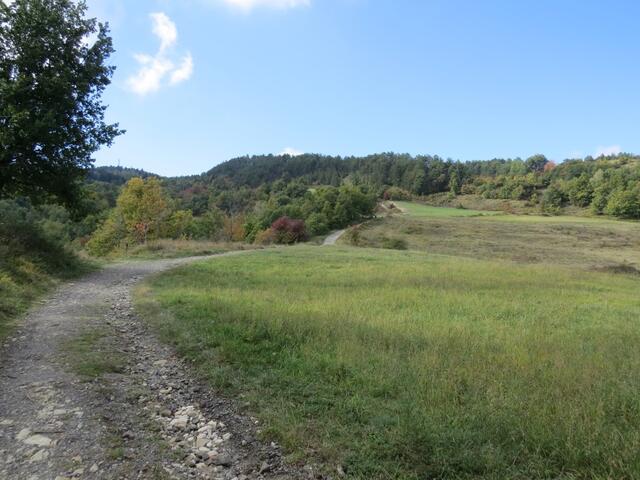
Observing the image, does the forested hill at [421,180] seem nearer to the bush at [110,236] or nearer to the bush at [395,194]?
the bush at [395,194]

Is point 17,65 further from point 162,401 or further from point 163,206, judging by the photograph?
point 163,206


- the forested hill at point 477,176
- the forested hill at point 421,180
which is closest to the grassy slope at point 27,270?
the forested hill at point 421,180

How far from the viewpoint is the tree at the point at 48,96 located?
1709 cm

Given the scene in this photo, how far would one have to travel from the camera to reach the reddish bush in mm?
80438

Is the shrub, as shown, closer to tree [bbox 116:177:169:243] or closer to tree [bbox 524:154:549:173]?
tree [bbox 116:177:169:243]

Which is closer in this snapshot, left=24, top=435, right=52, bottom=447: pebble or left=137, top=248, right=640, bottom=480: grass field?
left=137, top=248, right=640, bottom=480: grass field

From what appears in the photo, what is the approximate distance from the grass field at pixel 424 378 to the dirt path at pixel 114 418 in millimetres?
415

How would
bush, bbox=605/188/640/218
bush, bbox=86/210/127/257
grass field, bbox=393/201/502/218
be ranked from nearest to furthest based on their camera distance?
bush, bbox=86/210/127/257
bush, bbox=605/188/640/218
grass field, bbox=393/201/502/218

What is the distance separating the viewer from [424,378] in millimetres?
6586

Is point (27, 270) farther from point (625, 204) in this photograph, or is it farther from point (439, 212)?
point (625, 204)

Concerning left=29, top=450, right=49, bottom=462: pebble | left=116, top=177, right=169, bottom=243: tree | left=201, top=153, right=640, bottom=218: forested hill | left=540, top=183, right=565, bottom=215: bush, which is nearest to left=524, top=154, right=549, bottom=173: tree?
left=201, top=153, right=640, bottom=218: forested hill

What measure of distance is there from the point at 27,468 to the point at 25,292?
10302mm

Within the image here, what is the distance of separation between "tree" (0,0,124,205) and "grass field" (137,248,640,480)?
830 centimetres

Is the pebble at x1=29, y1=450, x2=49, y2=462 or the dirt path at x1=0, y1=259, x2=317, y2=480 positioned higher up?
the pebble at x1=29, y1=450, x2=49, y2=462
